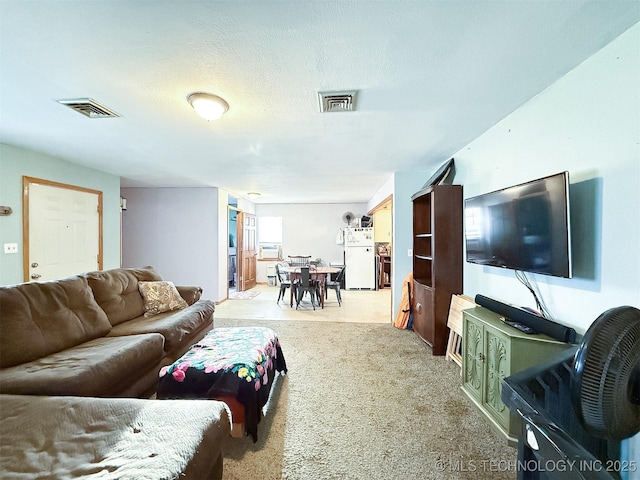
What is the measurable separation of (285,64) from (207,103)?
664mm

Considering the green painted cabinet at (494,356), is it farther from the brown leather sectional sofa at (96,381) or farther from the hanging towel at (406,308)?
the brown leather sectional sofa at (96,381)

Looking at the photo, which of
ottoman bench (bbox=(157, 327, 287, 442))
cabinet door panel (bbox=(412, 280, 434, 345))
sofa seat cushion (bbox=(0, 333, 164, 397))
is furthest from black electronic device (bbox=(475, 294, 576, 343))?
sofa seat cushion (bbox=(0, 333, 164, 397))

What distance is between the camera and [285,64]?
61.1 inches

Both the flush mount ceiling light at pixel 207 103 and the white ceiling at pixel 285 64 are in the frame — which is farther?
the flush mount ceiling light at pixel 207 103

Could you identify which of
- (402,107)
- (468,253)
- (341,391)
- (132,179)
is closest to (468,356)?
(468,253)

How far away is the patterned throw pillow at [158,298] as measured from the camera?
9.67 feet

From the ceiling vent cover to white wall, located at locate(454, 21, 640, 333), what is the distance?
51.1 inches

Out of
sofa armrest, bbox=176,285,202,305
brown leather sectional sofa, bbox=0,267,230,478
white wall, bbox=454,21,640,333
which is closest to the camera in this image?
brown leather sectional sofa, bbox=0,267,230,478

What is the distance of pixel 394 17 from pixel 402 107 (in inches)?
35.0

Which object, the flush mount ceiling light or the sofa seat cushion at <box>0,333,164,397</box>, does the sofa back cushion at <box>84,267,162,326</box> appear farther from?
the flush mount ceiling light

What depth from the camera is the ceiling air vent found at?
1955 millimetres

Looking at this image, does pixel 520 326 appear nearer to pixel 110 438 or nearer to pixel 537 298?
pixel 537 298

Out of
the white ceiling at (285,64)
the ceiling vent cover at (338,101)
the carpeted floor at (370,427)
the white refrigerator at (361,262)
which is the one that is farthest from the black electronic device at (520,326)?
the white refrigerator at (361,262)

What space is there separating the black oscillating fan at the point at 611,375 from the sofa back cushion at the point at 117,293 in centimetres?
332
